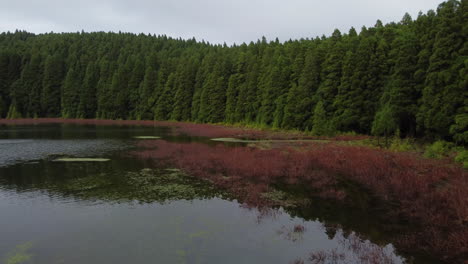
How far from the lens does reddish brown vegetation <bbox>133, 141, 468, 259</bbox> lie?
11.5m

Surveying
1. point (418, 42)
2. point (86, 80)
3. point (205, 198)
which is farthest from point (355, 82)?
point (86, 80)

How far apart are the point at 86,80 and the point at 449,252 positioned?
110168 millimetres

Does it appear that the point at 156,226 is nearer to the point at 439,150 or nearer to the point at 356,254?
the point at 356,254

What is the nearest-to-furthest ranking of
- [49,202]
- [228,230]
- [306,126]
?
1. [228,230]
2. [49,202]
3. [306,126]

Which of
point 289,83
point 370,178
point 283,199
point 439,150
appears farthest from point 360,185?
point 289,83

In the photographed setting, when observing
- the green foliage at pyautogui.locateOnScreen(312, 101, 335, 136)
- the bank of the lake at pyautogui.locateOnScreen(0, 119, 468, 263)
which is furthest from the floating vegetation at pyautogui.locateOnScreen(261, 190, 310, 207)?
the green foliage at pyautogui.locateOnScreen(312, 101, 335, 136)

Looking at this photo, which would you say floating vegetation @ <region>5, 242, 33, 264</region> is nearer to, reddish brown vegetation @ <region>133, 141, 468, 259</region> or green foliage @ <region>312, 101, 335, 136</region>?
reddish brown vegetation @ <region>133, 141, 468, 259</region>

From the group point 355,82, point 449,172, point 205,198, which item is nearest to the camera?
point 205,198

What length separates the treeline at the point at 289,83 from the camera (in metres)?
28.5

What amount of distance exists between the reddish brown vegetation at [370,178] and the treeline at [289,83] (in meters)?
7.09

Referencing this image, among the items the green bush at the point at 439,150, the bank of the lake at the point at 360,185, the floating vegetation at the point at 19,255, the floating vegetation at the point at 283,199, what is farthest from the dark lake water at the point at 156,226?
the green bush at the point at 439,150

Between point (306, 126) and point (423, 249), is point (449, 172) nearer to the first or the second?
point (423, 249)

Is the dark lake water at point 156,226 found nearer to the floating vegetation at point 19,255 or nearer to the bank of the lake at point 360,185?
the floating vegetation at point 19,255

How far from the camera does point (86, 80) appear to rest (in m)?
105
